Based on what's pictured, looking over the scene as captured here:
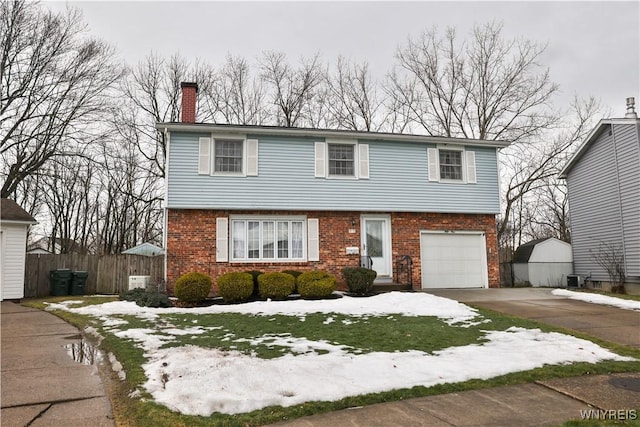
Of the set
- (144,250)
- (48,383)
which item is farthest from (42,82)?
(48,383)

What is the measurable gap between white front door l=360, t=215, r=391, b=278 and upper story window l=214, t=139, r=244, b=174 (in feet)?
14.8

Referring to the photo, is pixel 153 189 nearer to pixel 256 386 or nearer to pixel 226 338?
pixel 226 338

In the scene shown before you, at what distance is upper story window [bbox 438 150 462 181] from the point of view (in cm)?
1524

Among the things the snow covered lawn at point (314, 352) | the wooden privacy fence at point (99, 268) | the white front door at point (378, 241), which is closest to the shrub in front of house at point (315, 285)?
the snow covered lawn at point (314, 352)

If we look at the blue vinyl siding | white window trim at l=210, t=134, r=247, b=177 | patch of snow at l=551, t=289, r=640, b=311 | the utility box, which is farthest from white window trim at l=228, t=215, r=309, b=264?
patch of snow at l=551, t=289, r=640, b=311

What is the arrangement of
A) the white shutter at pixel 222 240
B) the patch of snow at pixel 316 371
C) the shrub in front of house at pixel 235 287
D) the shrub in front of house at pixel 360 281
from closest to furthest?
1. the patch of snow at pixel 316 371
2. the shrub in front of house at pixel 235 287
3. the shrub in front of house at pixel 360 281
4. the white shutter at pixel 222 240

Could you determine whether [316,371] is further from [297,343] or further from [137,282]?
[137,282]

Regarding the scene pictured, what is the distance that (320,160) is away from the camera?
14242 millimetres

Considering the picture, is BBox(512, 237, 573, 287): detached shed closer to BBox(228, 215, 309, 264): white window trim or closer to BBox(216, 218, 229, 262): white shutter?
BBox(228, 215, 309, 264): white window trim

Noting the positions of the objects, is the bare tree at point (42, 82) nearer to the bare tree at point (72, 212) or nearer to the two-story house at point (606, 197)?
the bare tree at point (72, 212)

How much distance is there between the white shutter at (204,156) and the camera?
13.4 metres

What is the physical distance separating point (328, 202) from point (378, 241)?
2191 millimetres

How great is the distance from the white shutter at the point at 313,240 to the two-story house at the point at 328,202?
0.11 feet

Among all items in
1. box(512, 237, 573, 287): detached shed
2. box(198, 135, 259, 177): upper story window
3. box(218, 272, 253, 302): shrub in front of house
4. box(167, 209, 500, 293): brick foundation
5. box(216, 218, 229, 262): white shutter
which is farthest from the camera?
box(512, 237, 573, 287): detached shed
